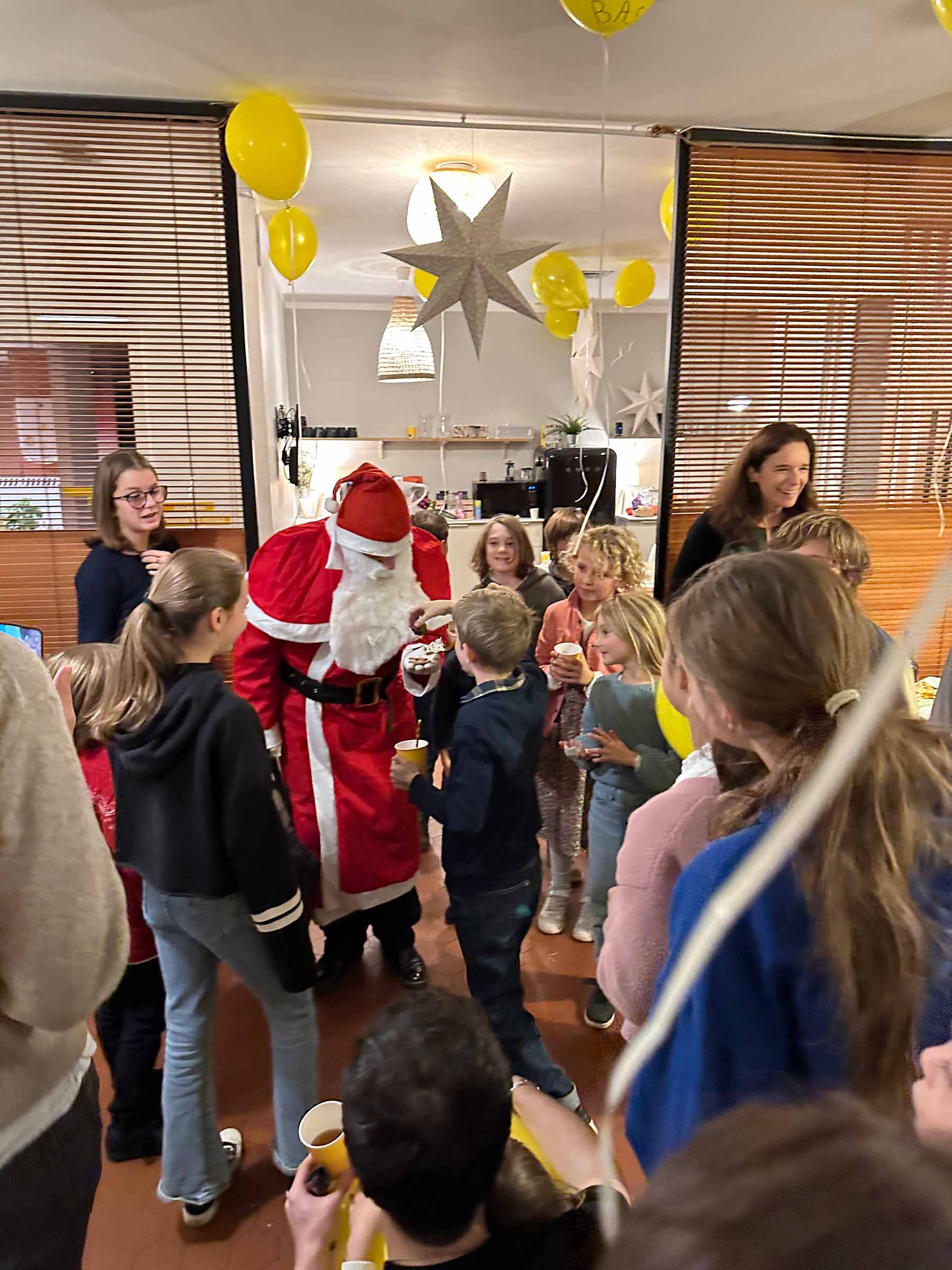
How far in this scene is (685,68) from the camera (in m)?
2.64

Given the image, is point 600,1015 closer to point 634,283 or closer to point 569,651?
point 569,651

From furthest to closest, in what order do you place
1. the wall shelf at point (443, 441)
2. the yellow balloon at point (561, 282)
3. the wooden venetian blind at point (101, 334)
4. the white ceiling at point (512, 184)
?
the wall shelf at point (443, 441) → the yellow balloon at point (561, 282) → the white ceiling at point (512, 184) → the wooden venetian blind at point (101, 334)

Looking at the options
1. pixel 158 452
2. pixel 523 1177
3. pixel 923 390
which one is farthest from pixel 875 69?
pixel 523 1177

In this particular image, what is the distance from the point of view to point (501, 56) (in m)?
2.53

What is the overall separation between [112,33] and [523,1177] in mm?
→ 3032

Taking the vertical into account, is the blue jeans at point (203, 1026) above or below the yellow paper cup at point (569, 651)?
below

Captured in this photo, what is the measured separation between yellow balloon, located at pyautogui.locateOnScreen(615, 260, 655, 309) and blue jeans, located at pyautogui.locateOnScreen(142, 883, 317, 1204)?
13.4 feet

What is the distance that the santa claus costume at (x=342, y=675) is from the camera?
2145 mm

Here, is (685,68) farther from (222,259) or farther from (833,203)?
(222,259)

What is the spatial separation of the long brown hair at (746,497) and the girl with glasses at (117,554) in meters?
1.80

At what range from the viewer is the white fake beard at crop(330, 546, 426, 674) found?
2.13m

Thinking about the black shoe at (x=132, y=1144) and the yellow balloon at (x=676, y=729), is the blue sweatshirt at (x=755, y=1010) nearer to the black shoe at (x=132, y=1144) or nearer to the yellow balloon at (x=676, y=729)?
the yellow balloon at (x=676, y=729)

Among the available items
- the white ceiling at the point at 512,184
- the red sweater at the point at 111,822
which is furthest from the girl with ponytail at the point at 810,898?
the white ceiling at the point at 512,184

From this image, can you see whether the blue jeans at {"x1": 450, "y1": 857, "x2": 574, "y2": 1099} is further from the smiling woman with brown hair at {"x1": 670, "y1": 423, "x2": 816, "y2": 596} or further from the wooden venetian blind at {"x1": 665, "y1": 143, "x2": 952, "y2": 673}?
the wooden venetian blind at {"x1": 665, "y1": 143, "x2": 952, "y2": 673}
